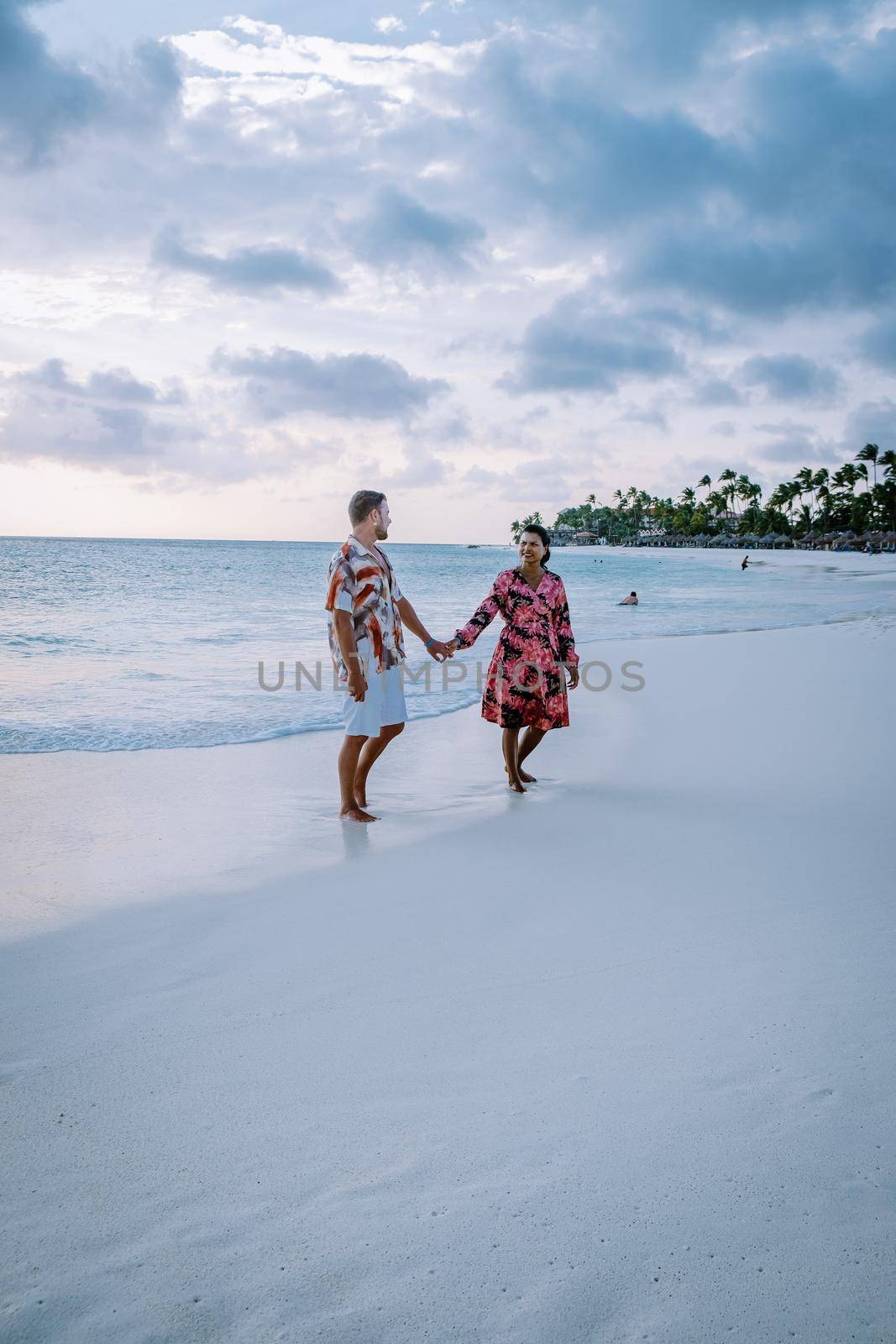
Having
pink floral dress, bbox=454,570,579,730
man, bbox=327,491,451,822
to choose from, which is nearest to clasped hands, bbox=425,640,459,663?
pink floral dress, bbox=454,570,579,730

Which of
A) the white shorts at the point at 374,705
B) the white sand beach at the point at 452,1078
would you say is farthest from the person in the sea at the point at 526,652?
the white sand beach at the point at 452,1078

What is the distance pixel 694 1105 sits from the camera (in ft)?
7.29

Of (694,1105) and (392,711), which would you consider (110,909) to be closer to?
(392,711)

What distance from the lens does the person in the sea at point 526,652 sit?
5.63m

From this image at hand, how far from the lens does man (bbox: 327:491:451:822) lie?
486cm

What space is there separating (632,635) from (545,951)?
13.5 m

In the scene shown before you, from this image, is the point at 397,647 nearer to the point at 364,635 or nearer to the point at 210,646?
the point at 364,635

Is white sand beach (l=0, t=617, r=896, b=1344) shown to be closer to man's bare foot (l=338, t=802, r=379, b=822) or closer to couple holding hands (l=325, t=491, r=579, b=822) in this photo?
man's bare foot (l=338, t=802, r=379, b=822)

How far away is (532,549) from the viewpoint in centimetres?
560

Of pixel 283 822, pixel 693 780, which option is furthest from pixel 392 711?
pixel 693 780

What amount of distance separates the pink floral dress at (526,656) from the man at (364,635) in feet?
2.65

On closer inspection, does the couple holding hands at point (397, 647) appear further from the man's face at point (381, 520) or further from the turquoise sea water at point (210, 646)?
the turquoise sea water at point (210, 646)

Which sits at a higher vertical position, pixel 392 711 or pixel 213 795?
pixel 392 711

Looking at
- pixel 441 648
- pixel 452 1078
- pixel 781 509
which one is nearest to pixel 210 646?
pixel 441 648
